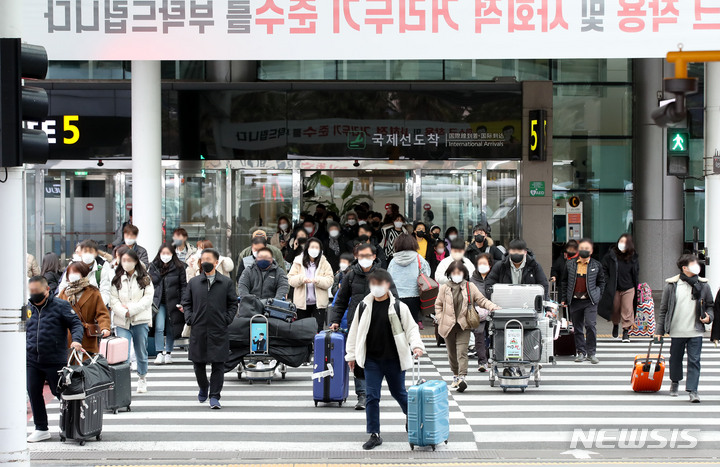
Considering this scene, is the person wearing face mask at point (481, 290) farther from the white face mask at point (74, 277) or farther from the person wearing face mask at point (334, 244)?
the person wearing face mask at point (334, 244)

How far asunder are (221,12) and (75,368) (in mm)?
7611

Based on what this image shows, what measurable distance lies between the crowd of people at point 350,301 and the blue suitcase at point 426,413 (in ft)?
1.09

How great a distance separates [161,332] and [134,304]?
8.32 feet

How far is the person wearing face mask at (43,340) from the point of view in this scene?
10352 millimetres

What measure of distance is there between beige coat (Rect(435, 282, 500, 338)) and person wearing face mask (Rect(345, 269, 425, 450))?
2.92m

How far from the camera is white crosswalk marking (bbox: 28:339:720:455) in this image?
10367 millimetres

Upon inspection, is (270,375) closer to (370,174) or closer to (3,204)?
(3,204)

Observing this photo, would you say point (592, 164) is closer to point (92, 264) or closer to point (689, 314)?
point (689, 314)

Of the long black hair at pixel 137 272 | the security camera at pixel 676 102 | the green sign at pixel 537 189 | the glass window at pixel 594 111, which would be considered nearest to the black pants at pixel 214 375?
the long black hair at pixel 137 272

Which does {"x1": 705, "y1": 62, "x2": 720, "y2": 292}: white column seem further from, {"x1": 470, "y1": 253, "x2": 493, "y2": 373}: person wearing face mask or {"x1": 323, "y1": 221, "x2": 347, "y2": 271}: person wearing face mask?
{"x1": 323, "y1": 221, "x2": 347, "y2": 271}: person wearing face mask

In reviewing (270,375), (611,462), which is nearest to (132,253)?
(270,375)

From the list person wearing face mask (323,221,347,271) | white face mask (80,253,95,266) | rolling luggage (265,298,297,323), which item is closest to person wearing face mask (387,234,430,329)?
rolling luggage (265,298,297,323)

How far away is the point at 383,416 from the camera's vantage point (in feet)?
38.4

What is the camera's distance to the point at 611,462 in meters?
9.52
